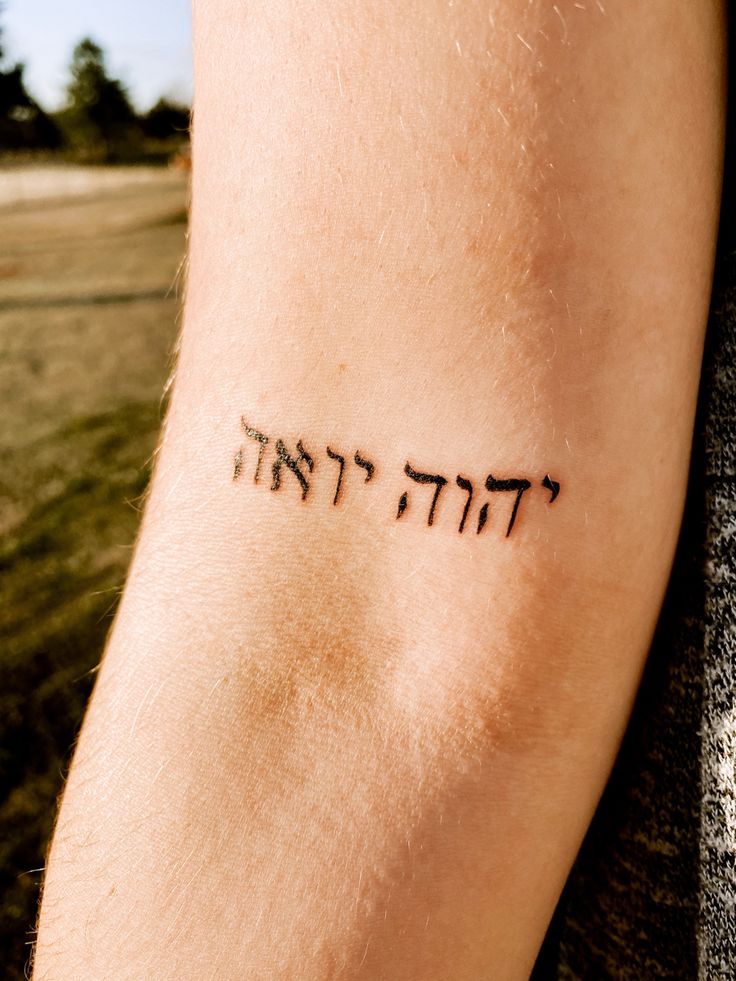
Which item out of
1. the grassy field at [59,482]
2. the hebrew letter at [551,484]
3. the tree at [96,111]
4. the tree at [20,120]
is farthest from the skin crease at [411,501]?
the tree at [96,111]

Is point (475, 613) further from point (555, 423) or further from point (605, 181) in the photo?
point (605, 181)

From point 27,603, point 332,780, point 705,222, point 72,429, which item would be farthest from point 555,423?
point 72,429

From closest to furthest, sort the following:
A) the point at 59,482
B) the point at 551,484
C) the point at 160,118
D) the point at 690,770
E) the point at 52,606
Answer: the point at 551,484
the point at 690,770
the point at 52,606
the point at 59,482
the point at 160,118

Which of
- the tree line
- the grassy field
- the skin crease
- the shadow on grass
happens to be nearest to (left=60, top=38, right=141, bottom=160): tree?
the tree line

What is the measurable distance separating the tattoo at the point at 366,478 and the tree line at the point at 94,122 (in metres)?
31.6

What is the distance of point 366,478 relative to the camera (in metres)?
0.65

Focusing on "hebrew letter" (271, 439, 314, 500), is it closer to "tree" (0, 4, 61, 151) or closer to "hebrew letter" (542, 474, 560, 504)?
"hebrew letter" (542, 474, 560, 504)

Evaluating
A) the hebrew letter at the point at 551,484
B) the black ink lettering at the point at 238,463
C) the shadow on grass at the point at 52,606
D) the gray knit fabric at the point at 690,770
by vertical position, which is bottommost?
the shadow on grass at the point at 52,606

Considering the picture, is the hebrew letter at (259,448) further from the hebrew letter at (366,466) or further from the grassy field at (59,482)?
the grassy field at (59,482)

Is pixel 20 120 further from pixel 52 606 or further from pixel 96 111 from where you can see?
pixel 52 606

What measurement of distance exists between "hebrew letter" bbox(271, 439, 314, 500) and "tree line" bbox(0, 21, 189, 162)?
104 ft

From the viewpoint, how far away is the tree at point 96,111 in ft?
102

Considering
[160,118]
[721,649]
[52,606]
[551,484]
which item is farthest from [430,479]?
[160,118]

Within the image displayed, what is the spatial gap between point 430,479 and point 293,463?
0.44 feet
